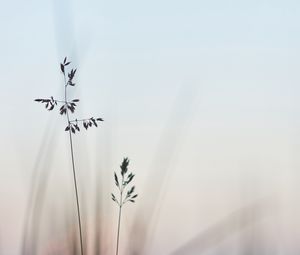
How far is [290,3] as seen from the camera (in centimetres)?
131

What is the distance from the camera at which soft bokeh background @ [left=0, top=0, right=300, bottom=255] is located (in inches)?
49.1

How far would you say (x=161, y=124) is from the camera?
1.29 m

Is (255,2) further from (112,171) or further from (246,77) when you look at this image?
(112,171)

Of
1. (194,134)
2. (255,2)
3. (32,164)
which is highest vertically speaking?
(255,2)

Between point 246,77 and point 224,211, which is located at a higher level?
point 246,77

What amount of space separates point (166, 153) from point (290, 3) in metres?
0.49

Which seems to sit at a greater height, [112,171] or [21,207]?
[112,171]

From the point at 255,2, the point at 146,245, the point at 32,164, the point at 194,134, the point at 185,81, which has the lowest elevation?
the point at 146,245

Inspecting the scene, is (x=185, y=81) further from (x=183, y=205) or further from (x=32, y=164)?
(x=32, y=164)

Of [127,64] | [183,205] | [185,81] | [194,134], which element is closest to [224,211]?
[183,205]

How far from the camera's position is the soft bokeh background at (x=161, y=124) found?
1246 millimetres

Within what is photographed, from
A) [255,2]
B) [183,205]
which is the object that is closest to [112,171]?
[183,205]

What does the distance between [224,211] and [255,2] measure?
524mm

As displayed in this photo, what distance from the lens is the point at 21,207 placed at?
50.4 inches
